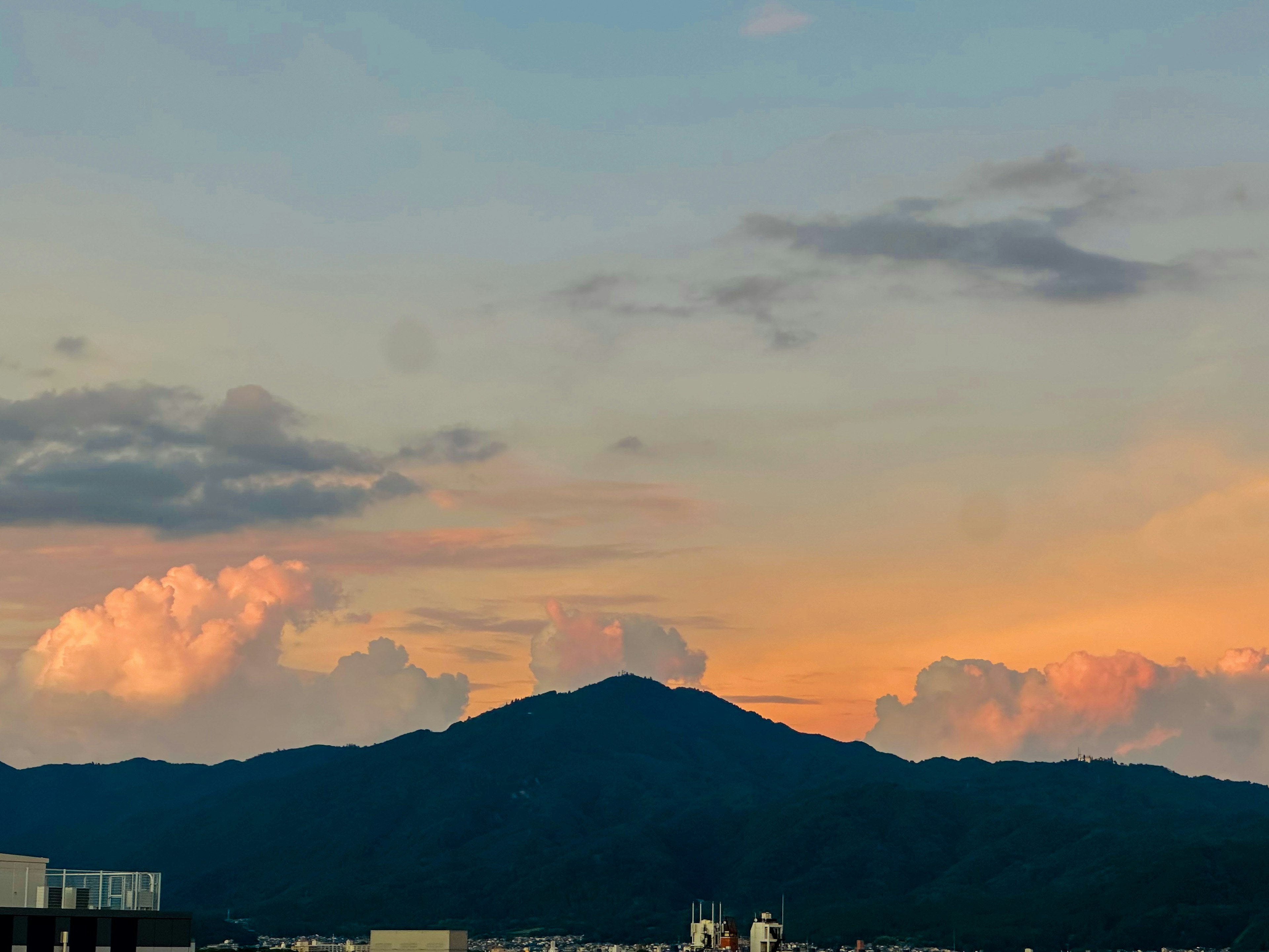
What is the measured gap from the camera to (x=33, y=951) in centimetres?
13788

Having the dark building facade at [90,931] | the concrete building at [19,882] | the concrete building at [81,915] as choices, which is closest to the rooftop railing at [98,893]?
the concrete building at [81,915]

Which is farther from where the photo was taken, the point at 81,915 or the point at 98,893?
the point at 98,893

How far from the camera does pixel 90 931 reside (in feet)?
462

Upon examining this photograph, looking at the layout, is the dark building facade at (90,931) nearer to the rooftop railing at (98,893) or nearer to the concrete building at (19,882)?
the rooftop railing at (98,893)

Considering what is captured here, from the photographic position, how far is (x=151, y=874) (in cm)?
14912

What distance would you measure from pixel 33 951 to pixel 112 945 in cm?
621

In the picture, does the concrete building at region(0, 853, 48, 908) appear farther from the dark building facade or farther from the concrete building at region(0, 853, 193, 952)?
the dark building facade

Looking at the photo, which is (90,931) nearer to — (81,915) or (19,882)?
(81,915)

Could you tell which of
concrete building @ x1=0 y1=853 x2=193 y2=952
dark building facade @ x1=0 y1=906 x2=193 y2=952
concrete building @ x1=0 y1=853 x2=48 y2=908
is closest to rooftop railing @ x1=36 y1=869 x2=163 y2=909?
concrete building @ x1=0 y1=853 x2=193 y2=952

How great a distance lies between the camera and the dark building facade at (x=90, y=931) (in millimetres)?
137625

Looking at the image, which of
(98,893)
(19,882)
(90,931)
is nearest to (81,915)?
(90,931)

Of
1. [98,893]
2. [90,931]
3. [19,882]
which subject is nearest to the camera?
[90,931]

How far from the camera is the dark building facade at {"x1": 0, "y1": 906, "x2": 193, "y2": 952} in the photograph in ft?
452

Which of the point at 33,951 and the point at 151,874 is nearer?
the point at 33,951
